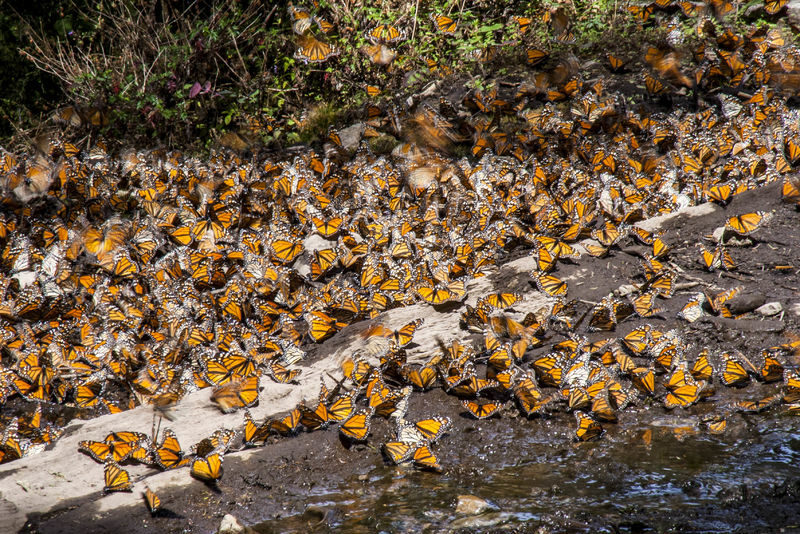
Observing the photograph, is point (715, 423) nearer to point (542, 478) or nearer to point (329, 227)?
point (542, 478)

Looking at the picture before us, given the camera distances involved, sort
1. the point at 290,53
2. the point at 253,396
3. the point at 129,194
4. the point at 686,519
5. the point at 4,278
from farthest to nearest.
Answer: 1. the point at 290,53
2. the point at 129,194
3. the point at 4,278
4. the point at 253,396
5. the point at 686,519

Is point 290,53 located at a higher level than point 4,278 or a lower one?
higher

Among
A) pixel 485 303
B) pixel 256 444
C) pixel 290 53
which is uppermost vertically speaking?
pixel 290 53

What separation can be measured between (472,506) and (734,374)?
4.53 ft

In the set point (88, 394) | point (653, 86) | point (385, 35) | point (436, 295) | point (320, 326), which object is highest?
point (385, 35)

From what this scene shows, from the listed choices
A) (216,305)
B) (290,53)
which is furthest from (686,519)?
(290,53)

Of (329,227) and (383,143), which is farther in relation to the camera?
(383,143)

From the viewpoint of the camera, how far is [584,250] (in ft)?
11.6

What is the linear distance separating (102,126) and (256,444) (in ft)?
12.5

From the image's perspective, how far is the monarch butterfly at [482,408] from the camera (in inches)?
107

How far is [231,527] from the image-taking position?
7.38 feet

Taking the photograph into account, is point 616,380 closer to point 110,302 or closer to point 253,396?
point 253,396

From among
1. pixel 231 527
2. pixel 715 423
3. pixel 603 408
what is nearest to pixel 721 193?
pixel 715 423

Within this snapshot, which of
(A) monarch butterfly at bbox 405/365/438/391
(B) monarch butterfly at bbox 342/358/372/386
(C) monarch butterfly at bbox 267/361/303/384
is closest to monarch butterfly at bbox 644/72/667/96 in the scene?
(A) monarch butterfly at bbox 405/365/438/391
